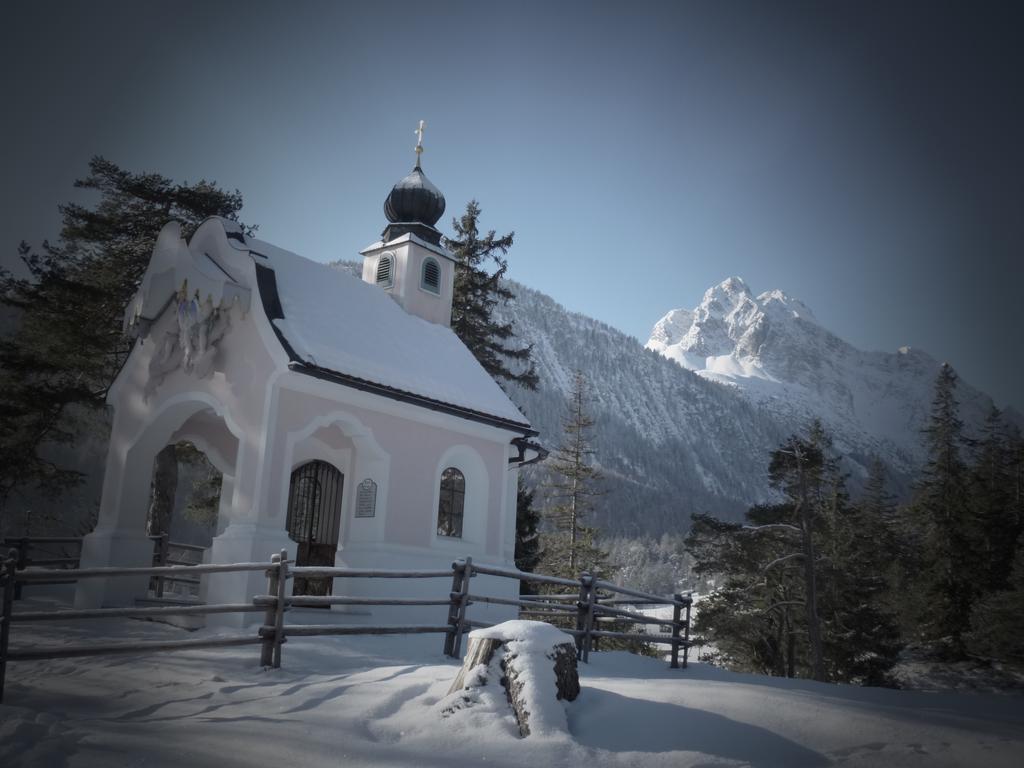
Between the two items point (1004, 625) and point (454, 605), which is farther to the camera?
point (1004, 625)

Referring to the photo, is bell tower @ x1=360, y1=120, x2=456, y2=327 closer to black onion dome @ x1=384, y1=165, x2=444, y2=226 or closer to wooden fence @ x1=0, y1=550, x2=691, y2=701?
black onion dome @ x1=384, y1=165, x2=444, y2=226

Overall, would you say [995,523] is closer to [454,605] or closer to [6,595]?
[454,605]

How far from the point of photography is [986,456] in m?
40.3

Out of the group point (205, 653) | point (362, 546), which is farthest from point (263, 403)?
point (205, 653)

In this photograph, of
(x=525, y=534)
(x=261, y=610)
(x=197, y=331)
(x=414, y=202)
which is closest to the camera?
(x=261, y=610)

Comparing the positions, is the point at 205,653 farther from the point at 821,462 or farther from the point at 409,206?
the point at 821,462

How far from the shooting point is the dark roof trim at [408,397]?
13.0m

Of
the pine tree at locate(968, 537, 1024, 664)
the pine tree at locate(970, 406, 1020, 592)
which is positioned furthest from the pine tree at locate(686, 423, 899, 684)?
the pine tree at locate(970, 406, 1020, 592)

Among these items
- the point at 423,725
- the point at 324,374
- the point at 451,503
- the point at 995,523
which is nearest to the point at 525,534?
the point at 451,503

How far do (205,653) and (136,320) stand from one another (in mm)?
7805

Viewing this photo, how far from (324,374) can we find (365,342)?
2303 mm

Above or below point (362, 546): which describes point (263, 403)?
above

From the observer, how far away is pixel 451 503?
53.4 ft

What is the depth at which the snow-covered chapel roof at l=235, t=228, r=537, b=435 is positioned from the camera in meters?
13.7
